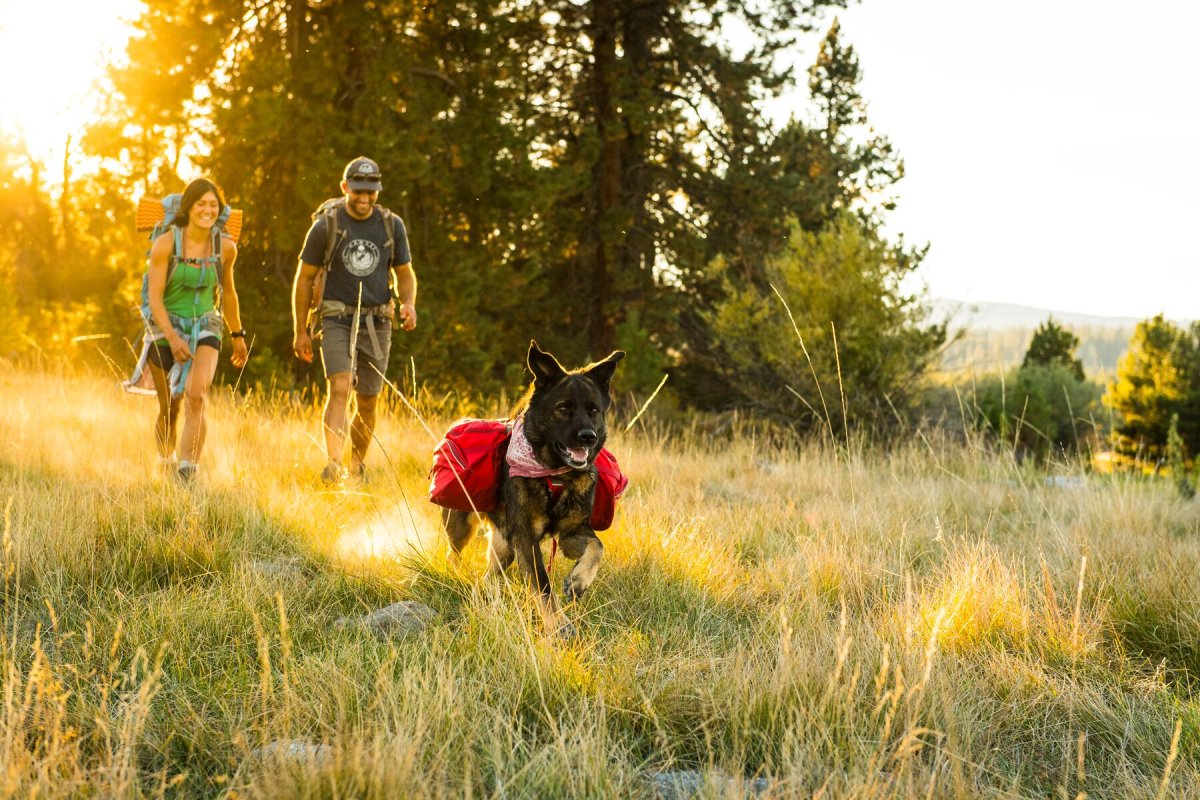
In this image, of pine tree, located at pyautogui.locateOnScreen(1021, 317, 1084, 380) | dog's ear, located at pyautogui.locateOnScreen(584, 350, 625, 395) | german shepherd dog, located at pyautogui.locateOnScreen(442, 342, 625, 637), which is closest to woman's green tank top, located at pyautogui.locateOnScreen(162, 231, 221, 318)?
german shepherd dog, located at pyautogui.locateOnScreen(442, 342, 625, 637)

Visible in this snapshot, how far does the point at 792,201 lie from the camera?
61.1ft

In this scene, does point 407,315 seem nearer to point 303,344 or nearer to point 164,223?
point 303,344

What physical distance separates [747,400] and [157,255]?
12520 millimetres

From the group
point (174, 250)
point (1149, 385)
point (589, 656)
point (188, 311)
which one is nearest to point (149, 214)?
point (174, 250)

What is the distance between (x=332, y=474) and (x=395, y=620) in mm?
3026

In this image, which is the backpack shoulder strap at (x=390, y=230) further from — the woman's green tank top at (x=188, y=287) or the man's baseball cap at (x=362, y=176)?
the woman's green tank top at (x=188, y=287)

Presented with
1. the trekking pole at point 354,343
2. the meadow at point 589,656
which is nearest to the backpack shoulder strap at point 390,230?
the trekking pole at point 354,343

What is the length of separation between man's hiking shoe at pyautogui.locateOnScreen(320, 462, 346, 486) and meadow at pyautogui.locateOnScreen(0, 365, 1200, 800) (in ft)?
0.44

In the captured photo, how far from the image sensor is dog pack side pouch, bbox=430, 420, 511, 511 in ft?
14.2

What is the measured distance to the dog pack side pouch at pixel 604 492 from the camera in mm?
4301

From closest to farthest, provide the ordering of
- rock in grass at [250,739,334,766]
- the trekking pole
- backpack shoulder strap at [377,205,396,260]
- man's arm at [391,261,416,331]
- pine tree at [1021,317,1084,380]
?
rock in grass at [250,739,334,766] < the trekking pole < backpack shoulder strap at [377,205,396,260] < man's arm at [391,261,416,331] < pine tree at [1021,317,1084,380]

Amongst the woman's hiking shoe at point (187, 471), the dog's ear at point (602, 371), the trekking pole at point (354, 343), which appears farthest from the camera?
the woman's hiking shoe at point (187, 471)

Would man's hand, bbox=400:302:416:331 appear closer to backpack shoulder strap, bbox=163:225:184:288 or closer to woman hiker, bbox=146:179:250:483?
woman hiker, bbox=146:179:250:483

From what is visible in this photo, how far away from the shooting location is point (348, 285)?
Result: 688 cm
